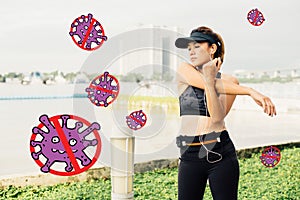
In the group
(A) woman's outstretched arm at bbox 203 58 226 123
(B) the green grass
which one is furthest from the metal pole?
(B) the green grass

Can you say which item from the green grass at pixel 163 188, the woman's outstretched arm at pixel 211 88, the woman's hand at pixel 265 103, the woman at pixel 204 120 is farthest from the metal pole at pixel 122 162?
the green grass at pixel 163 188

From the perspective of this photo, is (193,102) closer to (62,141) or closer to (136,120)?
(136,120)

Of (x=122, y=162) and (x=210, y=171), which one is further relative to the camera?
(x=122, y=162)

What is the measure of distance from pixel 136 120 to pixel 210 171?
0.41 meters

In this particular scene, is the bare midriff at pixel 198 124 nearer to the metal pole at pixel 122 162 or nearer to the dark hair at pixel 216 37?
the dark hair at pixel 216 37

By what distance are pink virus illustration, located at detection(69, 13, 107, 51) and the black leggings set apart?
0.55 metres

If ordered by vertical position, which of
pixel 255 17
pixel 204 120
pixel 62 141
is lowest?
pixel 62 141

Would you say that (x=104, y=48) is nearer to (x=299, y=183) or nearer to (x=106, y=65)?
(x=106, y=65)

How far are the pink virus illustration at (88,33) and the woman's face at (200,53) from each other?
0.38m

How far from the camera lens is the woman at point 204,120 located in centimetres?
157

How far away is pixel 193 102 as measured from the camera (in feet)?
5.17

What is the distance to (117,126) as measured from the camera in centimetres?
190

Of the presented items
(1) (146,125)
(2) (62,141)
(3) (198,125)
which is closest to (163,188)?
(1) (146,125)

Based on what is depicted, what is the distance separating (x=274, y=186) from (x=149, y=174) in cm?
92
